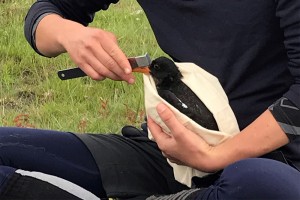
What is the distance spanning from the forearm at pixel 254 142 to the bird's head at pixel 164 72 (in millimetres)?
225

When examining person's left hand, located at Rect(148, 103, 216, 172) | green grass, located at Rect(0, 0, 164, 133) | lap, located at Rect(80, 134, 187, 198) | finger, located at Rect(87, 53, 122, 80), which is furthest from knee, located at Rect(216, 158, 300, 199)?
green grass, located at Rect(0, 0, 164, 133)

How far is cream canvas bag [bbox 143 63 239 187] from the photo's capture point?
1906 mm

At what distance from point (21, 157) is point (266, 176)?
792 millimetres

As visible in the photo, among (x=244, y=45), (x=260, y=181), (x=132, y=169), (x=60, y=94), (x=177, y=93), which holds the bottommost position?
(x=60, y=94)

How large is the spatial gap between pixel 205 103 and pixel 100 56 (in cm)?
33

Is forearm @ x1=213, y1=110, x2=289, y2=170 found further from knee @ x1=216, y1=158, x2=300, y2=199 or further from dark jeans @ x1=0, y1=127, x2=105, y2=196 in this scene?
dark jeans @ x1=0, y1=127, x2=105, y2=196

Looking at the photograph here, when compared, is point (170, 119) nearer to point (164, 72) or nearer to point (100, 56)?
point (164, 72)

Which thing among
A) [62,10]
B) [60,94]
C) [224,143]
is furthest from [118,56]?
[60,94]

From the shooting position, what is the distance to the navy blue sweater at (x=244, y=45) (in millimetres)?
1863

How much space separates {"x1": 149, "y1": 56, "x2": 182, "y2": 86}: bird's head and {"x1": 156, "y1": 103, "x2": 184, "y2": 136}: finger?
0.11 m

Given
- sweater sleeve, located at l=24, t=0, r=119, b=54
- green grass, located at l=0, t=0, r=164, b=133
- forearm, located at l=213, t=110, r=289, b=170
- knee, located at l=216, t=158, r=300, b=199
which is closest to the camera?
knee, located at l=216, t=158, r=300, b=199

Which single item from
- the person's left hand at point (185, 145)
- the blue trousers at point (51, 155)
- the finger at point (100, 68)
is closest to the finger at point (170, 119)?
the person's left hand at point (185, 145)

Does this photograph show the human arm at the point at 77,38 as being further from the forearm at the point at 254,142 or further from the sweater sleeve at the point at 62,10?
the forearm at the point at 254,142

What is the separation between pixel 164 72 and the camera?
197 centimetres
